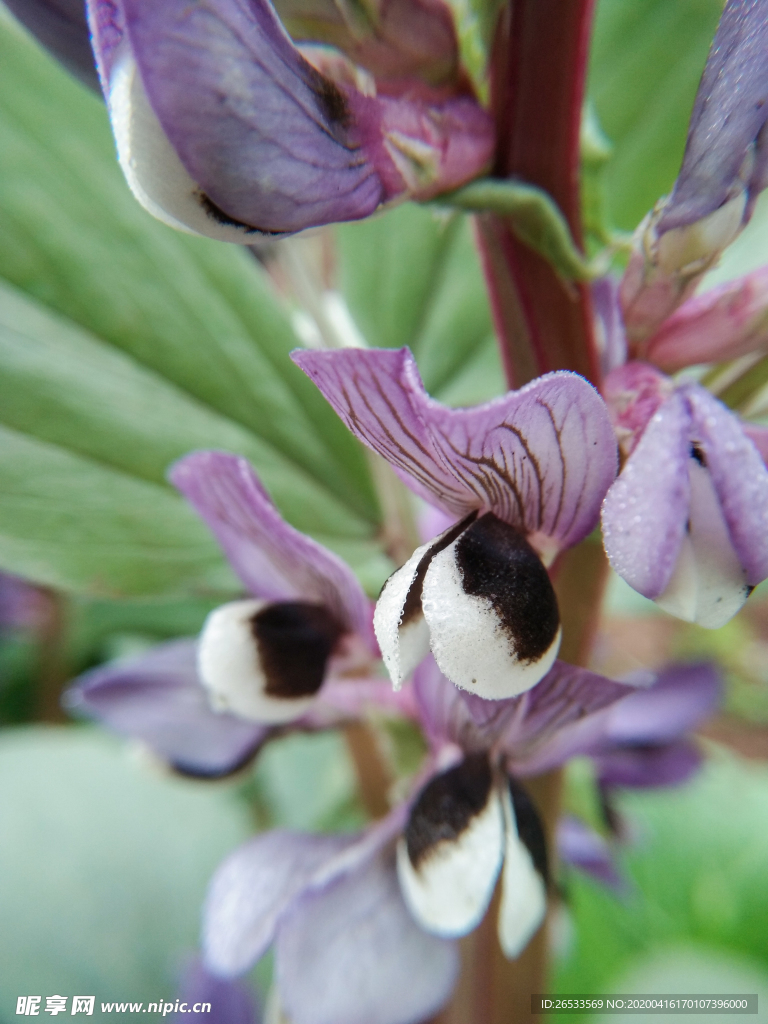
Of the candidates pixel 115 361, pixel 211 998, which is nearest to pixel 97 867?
pixel 211 998

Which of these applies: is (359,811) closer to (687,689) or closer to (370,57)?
(687,689)

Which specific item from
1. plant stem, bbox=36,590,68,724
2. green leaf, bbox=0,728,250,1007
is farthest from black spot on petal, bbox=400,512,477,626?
plant stem, bbox=36,590,68,724

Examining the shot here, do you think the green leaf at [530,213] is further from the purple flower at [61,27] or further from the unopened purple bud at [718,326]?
the purple flower at [61,27]

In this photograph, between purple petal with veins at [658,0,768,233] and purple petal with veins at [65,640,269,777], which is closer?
purple petal with veins at [658,0,768,233]

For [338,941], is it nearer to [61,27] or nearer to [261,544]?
[261,544]

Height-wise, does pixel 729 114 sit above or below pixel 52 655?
above

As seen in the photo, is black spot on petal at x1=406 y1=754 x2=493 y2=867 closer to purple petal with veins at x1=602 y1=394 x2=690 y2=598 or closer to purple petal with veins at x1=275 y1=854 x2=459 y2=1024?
purple petal with veins at x1=275 y1=854 x2=459 y2=1024
